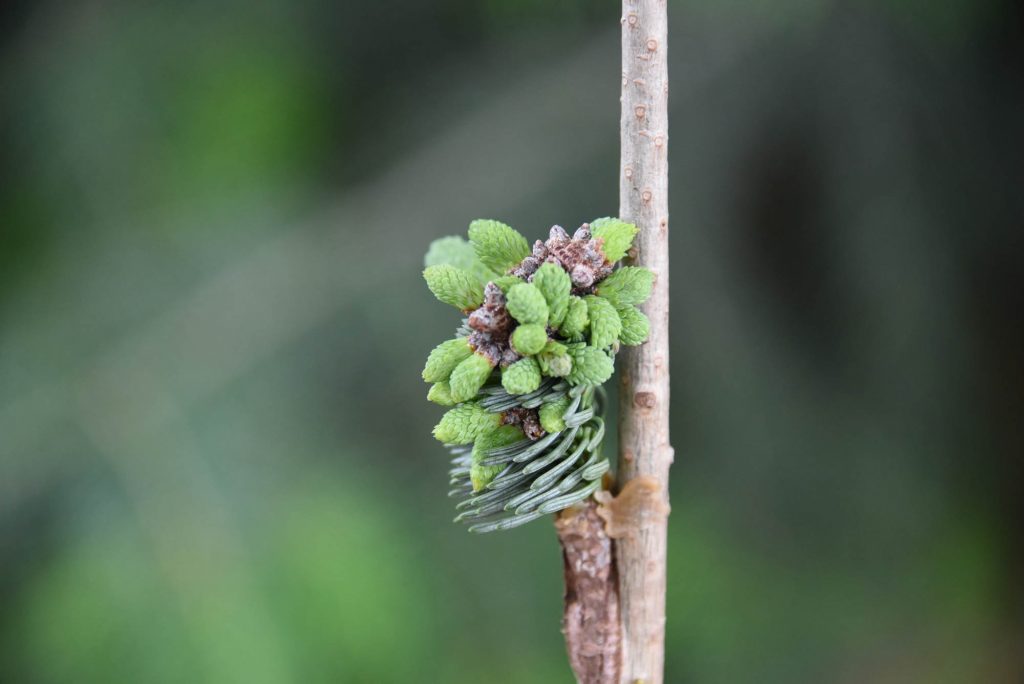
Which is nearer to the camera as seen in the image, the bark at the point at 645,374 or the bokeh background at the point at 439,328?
the bark at the point at 645,374

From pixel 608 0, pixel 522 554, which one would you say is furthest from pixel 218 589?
pixel 608 0

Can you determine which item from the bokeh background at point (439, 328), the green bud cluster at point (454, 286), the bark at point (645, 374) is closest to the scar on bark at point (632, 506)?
the bark at point (645, 374)

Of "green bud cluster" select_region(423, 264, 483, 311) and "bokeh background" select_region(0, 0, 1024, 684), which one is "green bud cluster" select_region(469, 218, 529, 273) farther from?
"bokeh background" select_region(0, 0, 1024, 684)

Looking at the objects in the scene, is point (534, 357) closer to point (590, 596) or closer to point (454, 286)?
point (454, 286)

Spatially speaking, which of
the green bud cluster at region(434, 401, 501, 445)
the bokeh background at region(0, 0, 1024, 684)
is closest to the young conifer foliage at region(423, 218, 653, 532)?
the green bud cluster at region(434, 401, 501, 445)

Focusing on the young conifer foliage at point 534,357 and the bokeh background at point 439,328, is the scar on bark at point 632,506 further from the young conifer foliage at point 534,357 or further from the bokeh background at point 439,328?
the bokeh background at point 439,328

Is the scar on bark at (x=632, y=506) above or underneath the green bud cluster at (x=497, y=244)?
underneath

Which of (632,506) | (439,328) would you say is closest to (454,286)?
(632,506)

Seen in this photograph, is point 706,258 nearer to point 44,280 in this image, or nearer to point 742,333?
point 742,333
